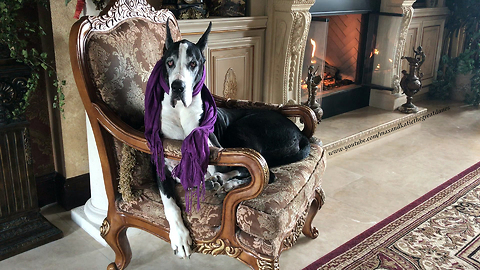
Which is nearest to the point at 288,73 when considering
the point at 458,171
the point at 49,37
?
the point at 458,171

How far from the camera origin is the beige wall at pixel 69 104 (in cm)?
207

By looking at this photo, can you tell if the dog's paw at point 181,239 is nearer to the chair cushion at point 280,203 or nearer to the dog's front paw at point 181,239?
the dog's front paw at point 181,239

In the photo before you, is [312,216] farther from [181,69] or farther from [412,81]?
[412,81]

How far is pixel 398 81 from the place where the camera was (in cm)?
436

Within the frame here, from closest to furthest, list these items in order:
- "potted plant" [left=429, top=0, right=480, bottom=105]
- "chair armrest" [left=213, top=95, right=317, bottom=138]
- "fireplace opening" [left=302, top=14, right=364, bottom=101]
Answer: "chair armrest" [left=213, top=95, right=317, bottom=138]
"fireplace opening" [left=302, top=14, right=364, bottom=101]
"potted plant" [left=429, top=0, right=480, bottom=105]

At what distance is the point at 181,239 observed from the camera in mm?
1586

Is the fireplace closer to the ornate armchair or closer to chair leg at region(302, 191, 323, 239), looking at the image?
chair leg at region(302, 191, 323, 239)

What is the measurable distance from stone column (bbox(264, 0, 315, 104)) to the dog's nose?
1709 millimetres

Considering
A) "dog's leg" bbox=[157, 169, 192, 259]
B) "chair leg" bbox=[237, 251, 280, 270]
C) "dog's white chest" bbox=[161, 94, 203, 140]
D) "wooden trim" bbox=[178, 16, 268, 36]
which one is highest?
"wooden trim" bbox=[178, 16, 268, 36]

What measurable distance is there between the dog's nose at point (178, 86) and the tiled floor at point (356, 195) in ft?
2.88

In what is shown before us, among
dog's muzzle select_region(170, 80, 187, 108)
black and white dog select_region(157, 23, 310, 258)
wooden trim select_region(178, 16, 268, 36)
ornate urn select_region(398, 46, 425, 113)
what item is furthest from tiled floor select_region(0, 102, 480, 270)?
wooden trim select_region(178, 16, 268, 36)

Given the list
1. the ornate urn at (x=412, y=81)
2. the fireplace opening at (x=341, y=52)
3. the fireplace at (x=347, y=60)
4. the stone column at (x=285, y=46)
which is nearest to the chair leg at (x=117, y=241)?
the stone column at (x=285, y=46)

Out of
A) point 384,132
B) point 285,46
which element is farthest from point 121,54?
point 384,132

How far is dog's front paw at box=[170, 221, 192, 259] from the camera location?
1586 mm
